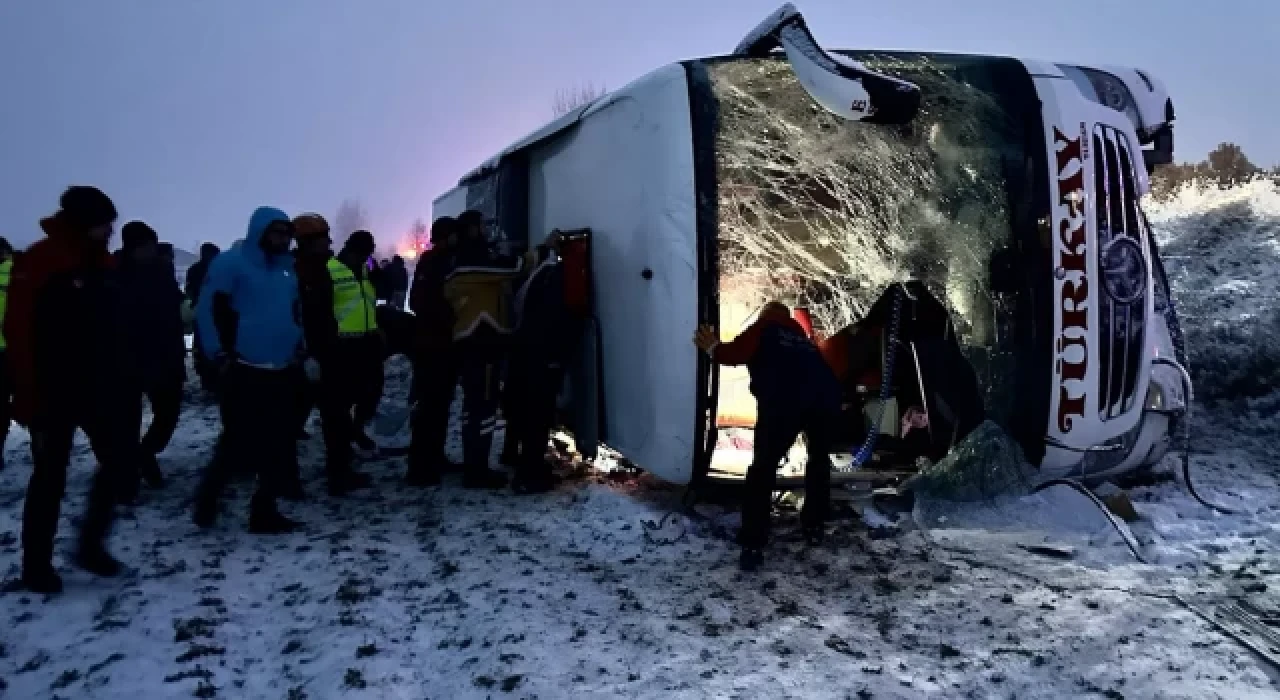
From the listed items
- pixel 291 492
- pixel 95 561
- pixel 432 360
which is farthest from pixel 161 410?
pixel 95 561

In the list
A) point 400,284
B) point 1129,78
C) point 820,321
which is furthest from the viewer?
point 400,284

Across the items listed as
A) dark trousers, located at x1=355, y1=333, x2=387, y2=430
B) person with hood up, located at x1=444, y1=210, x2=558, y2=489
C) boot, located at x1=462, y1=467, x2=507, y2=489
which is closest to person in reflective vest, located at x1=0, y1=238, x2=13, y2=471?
dark trousers, located at x1=355, y1=333, x2=387, y2=430

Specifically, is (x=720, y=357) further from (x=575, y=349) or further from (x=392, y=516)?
(x=392, y=516)

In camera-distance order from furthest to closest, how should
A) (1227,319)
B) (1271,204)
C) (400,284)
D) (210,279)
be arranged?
(400,284) → (1271,204) → (1227,319) → (210,279)

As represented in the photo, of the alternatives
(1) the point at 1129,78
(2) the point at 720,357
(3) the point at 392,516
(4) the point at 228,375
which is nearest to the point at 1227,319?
(1) the point at 1129,78

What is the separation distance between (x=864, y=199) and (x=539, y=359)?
Answer: 2.67m

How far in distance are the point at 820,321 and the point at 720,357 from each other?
2.42 metres

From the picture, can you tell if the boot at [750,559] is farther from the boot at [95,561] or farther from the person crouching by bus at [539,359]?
the boot at [95,561]

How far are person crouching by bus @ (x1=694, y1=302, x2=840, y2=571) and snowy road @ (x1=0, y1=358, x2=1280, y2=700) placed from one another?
0.86ft

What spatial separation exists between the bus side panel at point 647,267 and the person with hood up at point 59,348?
2669 millimetres

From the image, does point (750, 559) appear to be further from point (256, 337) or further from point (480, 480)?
point (256, 337)

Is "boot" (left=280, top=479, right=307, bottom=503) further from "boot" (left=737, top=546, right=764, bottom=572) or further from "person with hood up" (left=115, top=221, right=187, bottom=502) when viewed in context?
"boot" (left=737, top=546, right=764, bottom=572)

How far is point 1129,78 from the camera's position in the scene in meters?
6.04

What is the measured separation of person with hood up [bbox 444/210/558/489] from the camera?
231 inches
